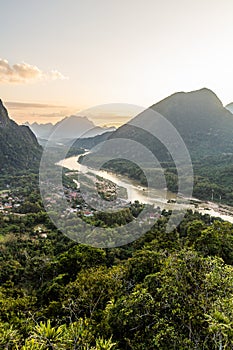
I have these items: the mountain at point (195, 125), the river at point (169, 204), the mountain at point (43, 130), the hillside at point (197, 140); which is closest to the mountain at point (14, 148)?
→ the hillside at point (197, 140)

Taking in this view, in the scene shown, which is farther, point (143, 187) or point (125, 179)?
point (125, 179)

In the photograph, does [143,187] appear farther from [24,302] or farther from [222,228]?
[24,302]

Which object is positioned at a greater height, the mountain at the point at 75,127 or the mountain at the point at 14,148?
the mountain at the point at 75,127

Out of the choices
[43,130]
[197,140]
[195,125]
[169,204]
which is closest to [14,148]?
[169,204]

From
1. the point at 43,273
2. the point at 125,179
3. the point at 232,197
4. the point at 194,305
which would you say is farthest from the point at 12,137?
the point at 194,305

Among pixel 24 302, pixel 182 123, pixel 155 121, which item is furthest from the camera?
pixel 182 123

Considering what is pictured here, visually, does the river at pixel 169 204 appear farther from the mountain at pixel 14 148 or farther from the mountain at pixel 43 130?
the mountain at pixel 43 130

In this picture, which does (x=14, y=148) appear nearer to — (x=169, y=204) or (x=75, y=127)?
(x=169, y=204)
